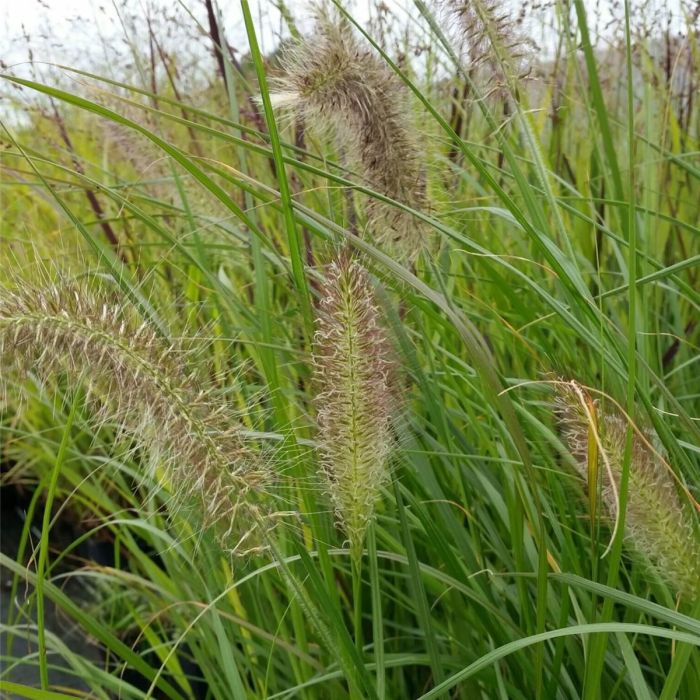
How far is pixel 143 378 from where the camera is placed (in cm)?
82

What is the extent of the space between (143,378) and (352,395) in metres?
0.21

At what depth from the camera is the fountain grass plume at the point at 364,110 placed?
1.08 m

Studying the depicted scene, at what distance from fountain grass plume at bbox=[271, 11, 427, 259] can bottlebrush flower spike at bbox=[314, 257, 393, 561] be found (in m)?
0.31

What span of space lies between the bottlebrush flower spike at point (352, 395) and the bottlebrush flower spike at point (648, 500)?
0.70ft

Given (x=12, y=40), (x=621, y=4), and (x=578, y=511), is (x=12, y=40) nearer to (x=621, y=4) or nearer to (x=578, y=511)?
(x=621, y=4)

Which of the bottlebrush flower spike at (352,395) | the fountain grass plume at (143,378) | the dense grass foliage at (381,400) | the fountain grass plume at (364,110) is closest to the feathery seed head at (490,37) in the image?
the dense grass foliage at (381,400)

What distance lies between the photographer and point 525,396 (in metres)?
1.76

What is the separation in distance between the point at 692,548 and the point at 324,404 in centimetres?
45

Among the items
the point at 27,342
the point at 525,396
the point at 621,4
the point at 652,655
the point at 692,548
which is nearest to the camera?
the point at 27,342

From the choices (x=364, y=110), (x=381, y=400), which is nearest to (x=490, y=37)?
(x=364, y=110)

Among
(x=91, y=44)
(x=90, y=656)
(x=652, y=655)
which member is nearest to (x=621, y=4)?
(x=91, y=44)

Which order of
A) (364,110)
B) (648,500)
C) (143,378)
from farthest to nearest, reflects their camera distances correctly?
(364,110) < (648,500) < (143,378)

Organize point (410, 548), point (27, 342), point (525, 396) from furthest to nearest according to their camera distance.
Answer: point (525, 396) < point (410, 548) < point (27, 342)

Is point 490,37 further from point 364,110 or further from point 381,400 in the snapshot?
Result: point 381,400
